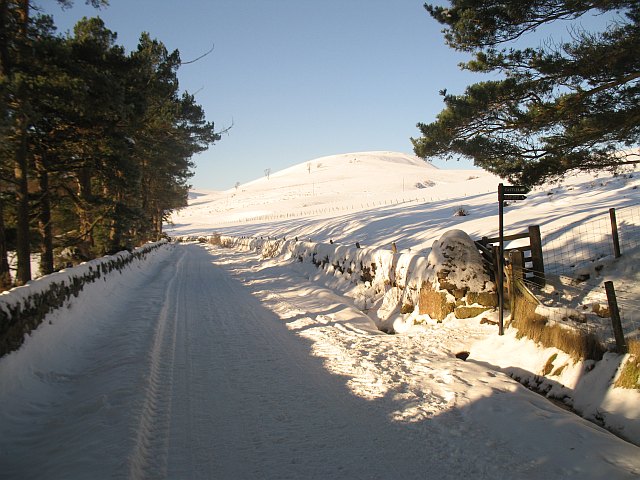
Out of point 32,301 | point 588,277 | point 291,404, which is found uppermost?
point 32,301

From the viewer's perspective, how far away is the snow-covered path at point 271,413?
351 centimetres

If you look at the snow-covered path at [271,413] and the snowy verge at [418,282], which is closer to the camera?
the snow-covered path at [271,413]

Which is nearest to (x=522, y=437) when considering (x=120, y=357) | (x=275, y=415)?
(x=275, y=415)

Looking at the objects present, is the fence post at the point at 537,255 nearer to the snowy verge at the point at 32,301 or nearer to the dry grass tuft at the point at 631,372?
the dry grass tuft at the point at 631,372

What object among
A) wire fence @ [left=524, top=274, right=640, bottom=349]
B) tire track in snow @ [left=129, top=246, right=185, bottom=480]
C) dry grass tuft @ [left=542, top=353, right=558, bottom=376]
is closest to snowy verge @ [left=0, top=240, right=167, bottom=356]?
tire track in snow @ [left=129, top=246, right=185, bottom=480]

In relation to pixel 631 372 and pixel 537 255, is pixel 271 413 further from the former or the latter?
pixel 537 255

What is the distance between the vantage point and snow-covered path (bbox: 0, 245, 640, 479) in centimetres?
351

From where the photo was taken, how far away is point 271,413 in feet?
14.8

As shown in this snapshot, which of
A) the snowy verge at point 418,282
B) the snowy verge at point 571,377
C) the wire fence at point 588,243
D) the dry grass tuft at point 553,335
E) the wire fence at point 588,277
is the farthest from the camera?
the wire fence at point 588,243

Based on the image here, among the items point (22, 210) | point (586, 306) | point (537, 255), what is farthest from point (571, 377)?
point (22, 210)

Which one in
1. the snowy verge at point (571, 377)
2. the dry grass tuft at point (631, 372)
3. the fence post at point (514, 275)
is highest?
the fence post at point (514, 275)

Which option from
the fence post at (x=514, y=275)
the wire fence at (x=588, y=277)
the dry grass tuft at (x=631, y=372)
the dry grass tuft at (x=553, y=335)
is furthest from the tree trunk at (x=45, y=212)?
the dry grass tuft at (x=631, y=372)

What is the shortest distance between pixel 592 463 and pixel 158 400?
432 centimetres

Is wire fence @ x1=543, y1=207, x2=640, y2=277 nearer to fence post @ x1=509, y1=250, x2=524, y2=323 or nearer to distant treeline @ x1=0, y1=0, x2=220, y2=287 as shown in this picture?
fence post @ x1=509, y1=250, x2=524, y2=323
